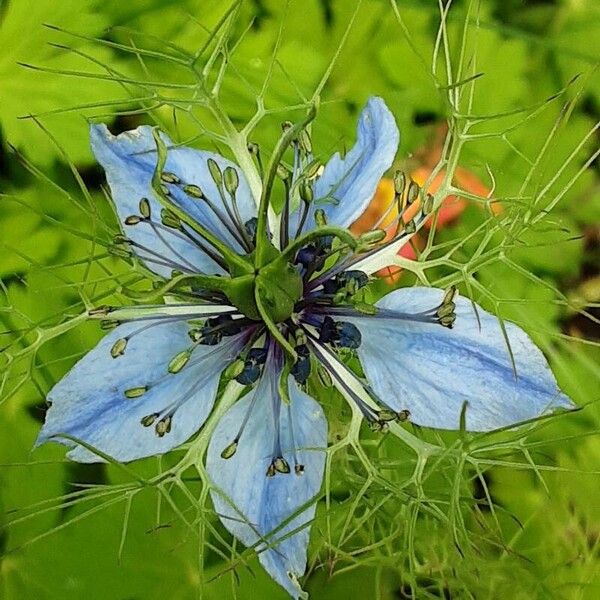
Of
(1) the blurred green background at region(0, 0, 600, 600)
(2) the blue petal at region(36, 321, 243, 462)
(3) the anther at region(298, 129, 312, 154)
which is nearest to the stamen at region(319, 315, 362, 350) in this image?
(2) the blue petal at region(36, 321, 243, 462)

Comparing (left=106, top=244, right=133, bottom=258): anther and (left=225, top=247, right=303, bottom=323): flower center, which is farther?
(left=106, top=244, right=133, bottom=258): anther

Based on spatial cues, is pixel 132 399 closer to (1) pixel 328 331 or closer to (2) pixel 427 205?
(1) pixel 328 331

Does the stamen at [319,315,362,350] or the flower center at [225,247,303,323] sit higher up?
the flower center at [225,247,303,323]

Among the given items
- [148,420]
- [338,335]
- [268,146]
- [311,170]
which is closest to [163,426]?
[148,420]

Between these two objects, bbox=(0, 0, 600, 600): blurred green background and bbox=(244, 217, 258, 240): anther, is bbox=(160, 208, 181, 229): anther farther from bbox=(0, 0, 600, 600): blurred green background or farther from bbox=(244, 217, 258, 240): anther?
bbox=(0, 0, 600, 600): blurred green background

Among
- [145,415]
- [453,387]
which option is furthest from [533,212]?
[145,415]

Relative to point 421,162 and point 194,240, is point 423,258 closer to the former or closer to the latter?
point 194,240

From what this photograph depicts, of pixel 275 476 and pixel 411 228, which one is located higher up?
pixel 411 228
